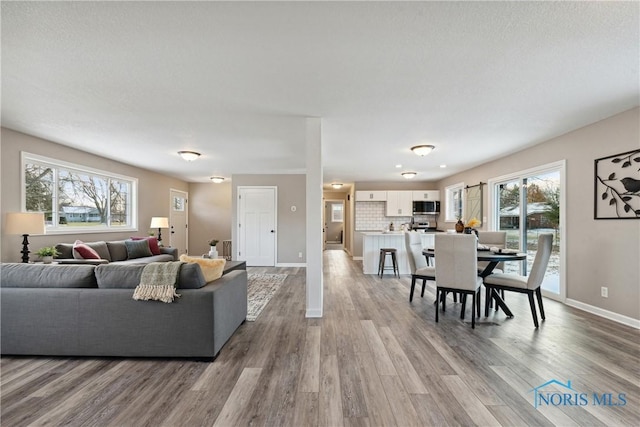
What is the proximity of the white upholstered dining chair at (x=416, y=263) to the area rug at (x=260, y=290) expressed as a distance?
2.15 metres

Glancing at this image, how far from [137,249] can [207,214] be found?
3.58 metres

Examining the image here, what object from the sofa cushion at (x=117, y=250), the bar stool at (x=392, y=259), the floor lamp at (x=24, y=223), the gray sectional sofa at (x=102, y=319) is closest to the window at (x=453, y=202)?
the bar stool at (x=392, y=259)

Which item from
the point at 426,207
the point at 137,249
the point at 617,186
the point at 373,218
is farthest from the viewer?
the point at 373,218

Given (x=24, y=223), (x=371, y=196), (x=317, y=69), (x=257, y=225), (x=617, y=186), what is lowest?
(x=257, y=225)

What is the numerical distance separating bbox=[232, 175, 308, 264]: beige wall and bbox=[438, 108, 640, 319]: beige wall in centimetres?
509

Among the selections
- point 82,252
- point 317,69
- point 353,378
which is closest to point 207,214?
point 82,252

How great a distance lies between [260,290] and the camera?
190 inches

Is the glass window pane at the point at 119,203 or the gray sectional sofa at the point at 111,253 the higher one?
the glass window pane at the point at 119,203

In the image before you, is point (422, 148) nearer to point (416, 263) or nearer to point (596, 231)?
point (416, 263)

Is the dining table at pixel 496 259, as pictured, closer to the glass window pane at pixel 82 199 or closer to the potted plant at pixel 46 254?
the potted plant at pixel 46 254

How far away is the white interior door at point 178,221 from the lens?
8141 millimetres

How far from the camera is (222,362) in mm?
2369

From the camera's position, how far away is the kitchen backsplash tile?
8.93 metres

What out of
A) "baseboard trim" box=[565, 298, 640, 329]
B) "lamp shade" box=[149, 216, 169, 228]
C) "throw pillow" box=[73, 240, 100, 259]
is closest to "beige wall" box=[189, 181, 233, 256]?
"lamp shade" box=[149, 216, 169, 228]
